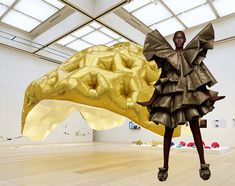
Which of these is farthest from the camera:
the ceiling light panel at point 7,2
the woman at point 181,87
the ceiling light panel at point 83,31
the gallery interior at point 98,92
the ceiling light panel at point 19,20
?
the ceiling light panel at point 83,31

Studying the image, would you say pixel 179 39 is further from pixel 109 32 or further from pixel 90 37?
pixel 90 37

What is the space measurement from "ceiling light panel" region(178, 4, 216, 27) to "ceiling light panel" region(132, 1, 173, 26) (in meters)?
0.63

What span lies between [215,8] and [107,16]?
12.4 feet

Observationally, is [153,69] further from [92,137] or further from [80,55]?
[92,137]

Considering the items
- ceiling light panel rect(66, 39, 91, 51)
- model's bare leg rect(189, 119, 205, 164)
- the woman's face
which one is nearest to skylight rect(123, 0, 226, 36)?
ceiling light panel rect(66, 39, 91, 51)

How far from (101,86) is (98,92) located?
0.11m

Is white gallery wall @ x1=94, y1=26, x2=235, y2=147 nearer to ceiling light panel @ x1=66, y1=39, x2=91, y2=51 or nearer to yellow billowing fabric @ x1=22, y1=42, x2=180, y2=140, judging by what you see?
ceiling light panel @ x1=66, y1=39, x2=91, y2=51

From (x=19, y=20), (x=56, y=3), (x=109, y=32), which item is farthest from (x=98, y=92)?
(x=19, y=20)

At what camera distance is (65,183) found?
249 cm

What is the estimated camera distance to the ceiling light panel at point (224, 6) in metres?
7.82

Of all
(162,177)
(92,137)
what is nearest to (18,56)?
(92,137)

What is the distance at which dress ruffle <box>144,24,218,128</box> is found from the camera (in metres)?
1.78

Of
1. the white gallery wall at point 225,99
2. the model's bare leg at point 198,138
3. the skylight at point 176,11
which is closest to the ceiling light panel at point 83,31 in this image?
the skylight at point 176,11

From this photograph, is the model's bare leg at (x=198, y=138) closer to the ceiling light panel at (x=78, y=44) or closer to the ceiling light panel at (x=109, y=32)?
the ceiling light panel at (x=109, y=32)
